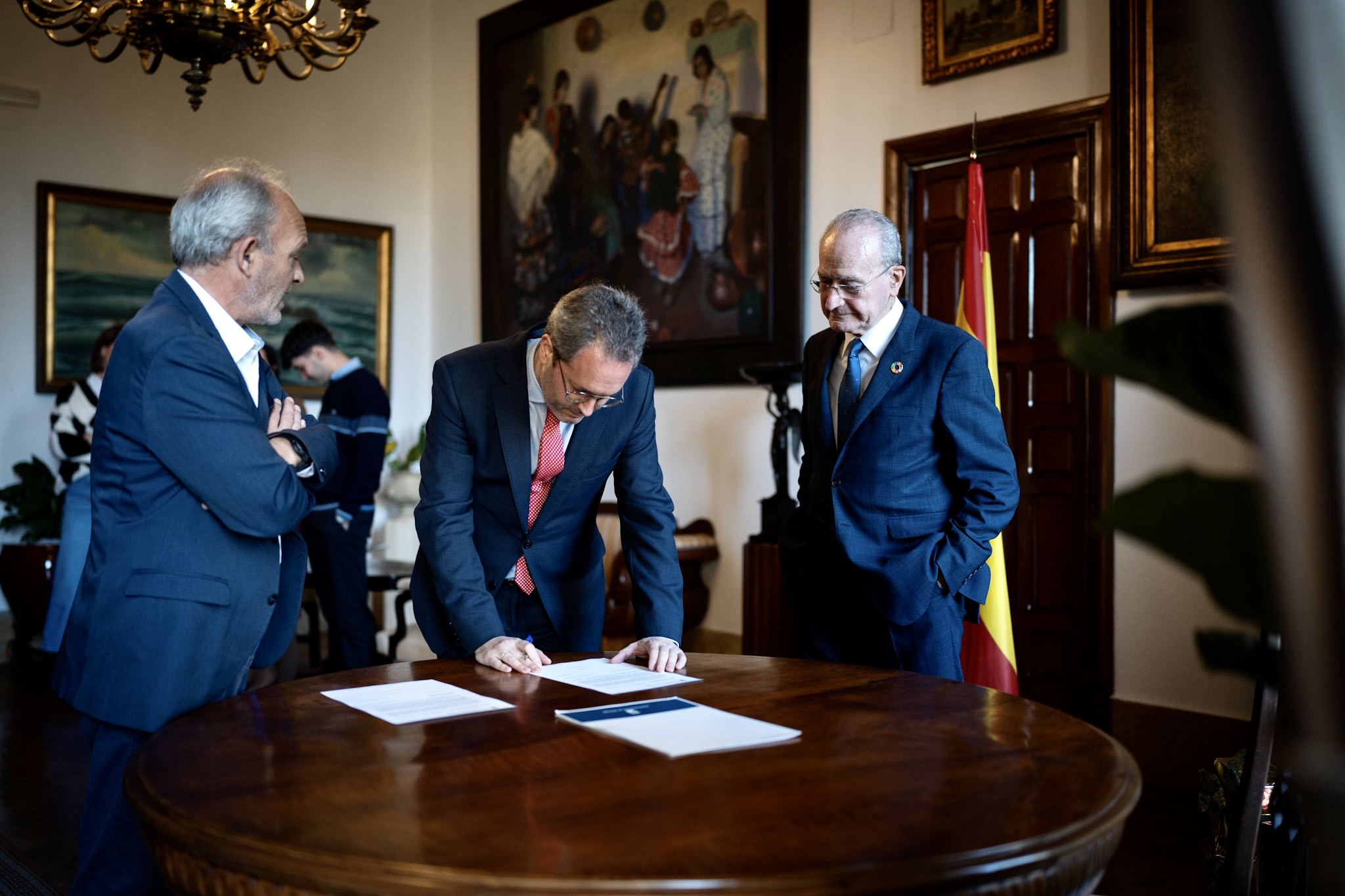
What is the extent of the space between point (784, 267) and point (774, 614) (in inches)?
77.1

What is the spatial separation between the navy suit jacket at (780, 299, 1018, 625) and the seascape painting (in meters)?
3.48

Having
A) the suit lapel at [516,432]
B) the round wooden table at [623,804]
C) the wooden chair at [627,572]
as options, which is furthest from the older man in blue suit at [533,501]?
the wooden chair at [627,572]

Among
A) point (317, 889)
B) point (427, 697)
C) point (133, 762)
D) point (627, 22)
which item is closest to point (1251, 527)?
point (317, 889)

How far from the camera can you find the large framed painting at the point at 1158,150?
4.25 metres

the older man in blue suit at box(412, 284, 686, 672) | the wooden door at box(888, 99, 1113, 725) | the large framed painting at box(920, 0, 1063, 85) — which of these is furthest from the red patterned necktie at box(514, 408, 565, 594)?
the large framed painting at box(920, 0, 1063, 85)

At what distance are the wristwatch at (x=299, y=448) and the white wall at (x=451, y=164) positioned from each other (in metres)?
3.27

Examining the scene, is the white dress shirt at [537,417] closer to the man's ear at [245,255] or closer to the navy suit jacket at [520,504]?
the navy suit jacket at [520,504]

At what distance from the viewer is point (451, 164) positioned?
8.66 meters

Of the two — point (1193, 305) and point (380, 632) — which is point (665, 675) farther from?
point (380, 632)

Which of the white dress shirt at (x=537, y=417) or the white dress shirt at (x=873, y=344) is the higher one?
the white dress shirt at (x=873, y=344)

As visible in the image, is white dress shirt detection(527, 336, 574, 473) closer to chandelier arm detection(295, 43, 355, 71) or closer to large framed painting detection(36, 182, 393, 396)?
chandelier arm detection(295, 43, 355, 71)

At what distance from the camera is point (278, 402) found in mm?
2281

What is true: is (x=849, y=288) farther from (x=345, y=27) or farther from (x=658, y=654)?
(x=345, y=27)

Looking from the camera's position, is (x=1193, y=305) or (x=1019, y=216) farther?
(x=1019, y=216)
